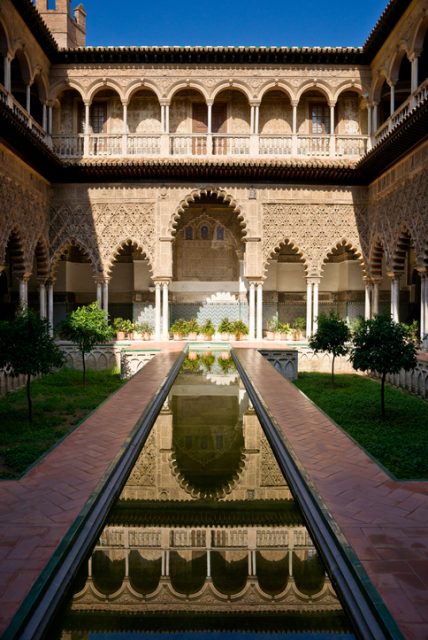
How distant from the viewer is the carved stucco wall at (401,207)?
11893 mm

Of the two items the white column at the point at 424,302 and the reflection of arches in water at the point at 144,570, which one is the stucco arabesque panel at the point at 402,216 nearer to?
the white column at the point at 424,302

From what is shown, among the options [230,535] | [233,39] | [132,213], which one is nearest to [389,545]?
[230,535]

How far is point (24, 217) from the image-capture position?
13.5 meters

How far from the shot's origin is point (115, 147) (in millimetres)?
16016

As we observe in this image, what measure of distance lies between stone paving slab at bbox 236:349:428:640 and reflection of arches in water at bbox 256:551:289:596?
0.46 metres

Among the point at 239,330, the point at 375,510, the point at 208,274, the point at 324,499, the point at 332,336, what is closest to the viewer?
the point at 375,510

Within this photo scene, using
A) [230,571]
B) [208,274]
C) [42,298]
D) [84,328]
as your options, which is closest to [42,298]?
[42,298]

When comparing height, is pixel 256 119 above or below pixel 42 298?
above

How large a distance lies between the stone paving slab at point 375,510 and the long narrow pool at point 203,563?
0.29m

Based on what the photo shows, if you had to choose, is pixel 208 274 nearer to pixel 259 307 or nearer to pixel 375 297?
pixel 259 307

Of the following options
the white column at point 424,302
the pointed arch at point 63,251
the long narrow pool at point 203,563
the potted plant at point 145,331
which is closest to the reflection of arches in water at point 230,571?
the long narrow pool at point 203,563

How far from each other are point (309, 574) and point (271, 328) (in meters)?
14.4

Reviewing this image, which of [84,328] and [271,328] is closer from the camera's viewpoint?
[84,328]

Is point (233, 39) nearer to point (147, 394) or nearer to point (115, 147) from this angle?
point (115, 147)
